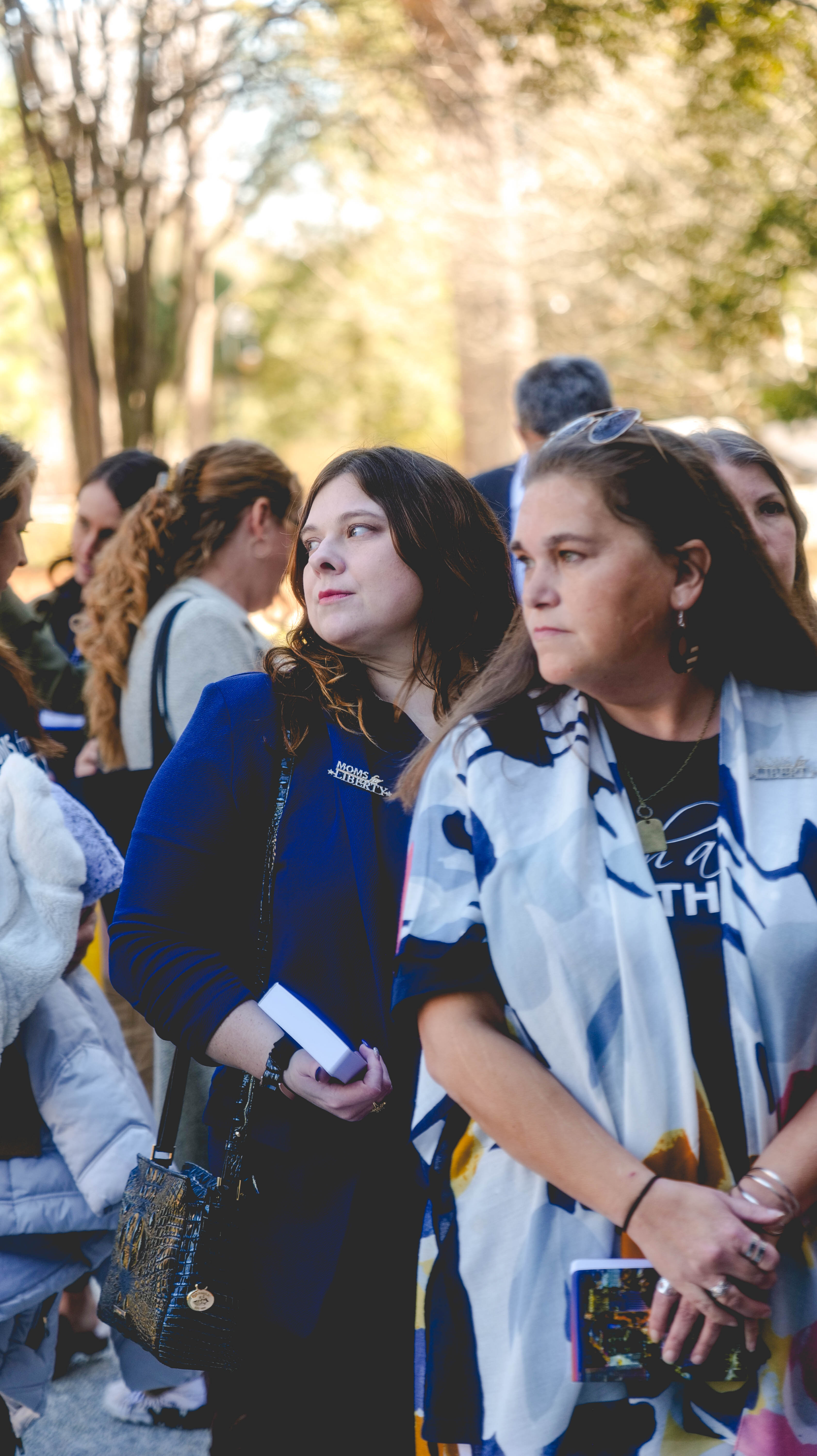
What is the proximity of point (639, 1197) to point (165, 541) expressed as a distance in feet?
8.30

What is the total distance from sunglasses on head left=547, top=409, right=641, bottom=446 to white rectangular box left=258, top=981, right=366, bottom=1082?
0.93 metres

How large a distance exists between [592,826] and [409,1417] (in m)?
1.13

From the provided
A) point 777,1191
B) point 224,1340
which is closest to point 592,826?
point 777,1191

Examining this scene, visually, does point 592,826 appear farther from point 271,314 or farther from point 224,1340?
point 271,314

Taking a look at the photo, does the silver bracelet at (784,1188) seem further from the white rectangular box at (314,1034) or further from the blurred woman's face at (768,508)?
the blurred woman's face at (768,508)

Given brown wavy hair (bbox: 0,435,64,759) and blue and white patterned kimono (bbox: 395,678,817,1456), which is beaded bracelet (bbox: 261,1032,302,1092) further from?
brown wavy hair (bbox: 0,435,64,759)

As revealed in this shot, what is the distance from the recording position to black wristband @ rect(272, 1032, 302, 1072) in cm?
201

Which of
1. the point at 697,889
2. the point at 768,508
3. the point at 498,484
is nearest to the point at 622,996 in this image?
the point at 697,889

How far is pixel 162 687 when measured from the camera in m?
3.46

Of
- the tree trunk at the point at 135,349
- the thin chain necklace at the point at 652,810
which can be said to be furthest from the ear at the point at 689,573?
the tree trunk at the point at 135,349

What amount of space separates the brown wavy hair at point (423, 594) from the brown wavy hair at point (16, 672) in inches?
29.1

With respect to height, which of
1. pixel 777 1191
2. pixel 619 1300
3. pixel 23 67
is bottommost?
pixel 619 1300

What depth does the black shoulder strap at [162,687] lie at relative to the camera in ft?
11.3

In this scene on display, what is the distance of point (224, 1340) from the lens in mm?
2008
